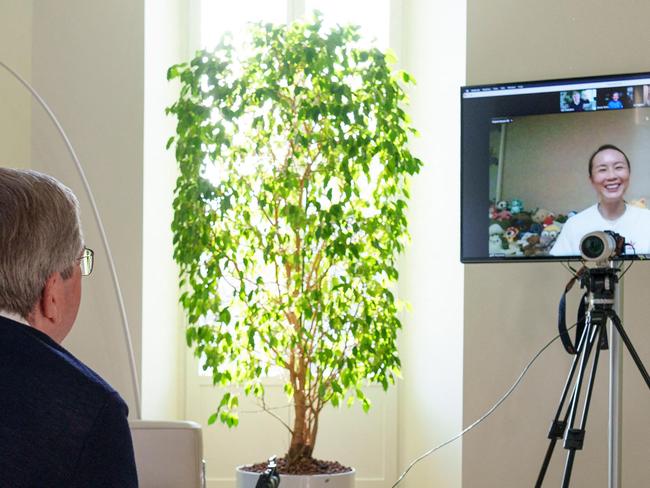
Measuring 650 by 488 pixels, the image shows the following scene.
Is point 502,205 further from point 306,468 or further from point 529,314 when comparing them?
point 306,468

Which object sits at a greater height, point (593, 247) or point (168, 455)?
point (593, 247)

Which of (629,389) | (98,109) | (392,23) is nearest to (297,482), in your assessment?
(629,389)

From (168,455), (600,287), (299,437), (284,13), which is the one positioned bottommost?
(299,437)

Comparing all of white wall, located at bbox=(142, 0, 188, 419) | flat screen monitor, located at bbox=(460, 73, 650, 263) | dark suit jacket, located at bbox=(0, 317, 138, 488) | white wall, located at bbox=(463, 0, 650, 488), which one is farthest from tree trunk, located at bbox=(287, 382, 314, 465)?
dark suit jacket, located at bbox=(0, 317, 138, 488)

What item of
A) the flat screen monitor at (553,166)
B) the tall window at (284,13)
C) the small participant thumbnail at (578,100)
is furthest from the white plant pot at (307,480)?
the tall window at (284,13)

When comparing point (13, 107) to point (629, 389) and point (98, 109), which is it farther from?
point (629, 389)

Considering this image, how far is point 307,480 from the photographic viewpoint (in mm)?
3936

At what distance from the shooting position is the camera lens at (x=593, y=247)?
341cm

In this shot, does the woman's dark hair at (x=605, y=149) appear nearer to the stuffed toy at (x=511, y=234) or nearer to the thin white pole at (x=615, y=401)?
the stuffed toy at (x=511, y=234)

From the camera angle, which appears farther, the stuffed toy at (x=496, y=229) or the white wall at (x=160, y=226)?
the white wall at (x=160, y=226)

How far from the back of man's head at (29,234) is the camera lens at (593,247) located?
2.37 m

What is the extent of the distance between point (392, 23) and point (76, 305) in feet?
13.8

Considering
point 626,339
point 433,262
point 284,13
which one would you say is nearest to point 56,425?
point 626,339

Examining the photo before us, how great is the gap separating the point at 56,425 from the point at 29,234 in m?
0.26
